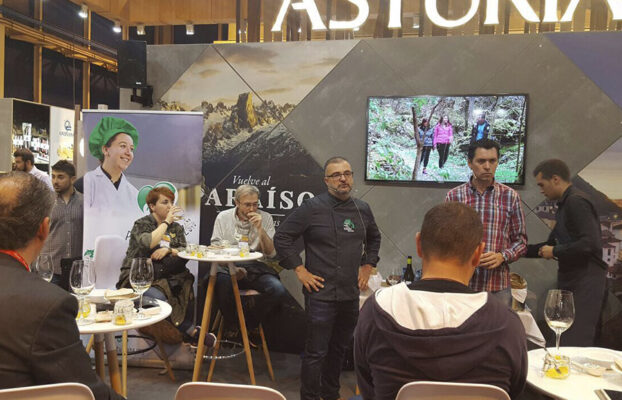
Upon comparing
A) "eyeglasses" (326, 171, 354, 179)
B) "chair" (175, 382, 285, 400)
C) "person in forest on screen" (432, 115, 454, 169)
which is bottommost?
"chair" (175, 382, 285, 400)

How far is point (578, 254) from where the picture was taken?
12.2ft

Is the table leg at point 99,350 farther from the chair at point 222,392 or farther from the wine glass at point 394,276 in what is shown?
the wine glass at point 394,276

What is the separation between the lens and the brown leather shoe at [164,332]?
4.04m

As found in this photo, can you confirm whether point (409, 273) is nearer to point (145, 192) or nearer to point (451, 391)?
point (145, 192)

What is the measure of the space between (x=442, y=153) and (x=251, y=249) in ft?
6.28

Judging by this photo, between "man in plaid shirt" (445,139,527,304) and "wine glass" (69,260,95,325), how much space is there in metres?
2.23

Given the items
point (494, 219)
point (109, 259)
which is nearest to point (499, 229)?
point (494, 219)

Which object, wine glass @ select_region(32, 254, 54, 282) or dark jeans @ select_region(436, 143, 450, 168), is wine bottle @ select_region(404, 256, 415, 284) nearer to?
dark jeans @ select_region(436, 143, 450, 168)

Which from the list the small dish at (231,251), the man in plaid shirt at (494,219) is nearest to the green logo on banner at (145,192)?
the small dish at (231,251)

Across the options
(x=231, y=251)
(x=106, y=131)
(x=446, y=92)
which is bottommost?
(x=231, y=251)

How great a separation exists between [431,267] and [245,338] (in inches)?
108

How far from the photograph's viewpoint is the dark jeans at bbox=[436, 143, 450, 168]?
15.0 feet

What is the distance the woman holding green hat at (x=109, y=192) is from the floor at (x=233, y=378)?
128cm

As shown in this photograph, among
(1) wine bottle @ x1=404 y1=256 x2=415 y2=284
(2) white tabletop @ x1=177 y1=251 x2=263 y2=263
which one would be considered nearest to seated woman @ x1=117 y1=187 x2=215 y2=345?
(2) white tabletop @ x1=177 y1=251 x2=263 y2=263
